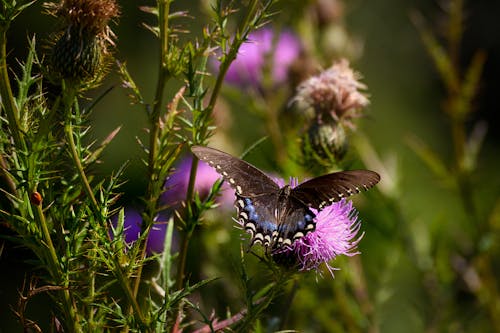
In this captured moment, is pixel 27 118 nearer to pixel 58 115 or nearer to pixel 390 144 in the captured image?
pixel 58 115

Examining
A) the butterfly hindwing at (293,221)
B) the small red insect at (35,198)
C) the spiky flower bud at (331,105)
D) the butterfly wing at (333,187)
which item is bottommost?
the small red insect at (35,198)

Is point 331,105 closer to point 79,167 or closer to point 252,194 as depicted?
point 252,194

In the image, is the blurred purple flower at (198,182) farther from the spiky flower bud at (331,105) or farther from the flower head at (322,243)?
the flower head at (322,243)

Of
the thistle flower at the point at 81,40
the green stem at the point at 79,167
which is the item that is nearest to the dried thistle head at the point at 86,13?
the thistle flower at the point at 81,40

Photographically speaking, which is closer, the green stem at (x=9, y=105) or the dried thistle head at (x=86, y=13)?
the green stem at (x=9, y=105)

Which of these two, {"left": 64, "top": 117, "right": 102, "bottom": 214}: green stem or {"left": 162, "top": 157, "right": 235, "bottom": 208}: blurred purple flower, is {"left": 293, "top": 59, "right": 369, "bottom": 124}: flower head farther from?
{"left": 64, "top": 117, "right": 102, "bottom": 214}: green stem

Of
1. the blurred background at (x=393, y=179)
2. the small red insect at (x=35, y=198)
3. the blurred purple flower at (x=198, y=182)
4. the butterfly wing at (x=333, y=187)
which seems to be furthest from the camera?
the blurred purple flower at (x=198, y=182)
